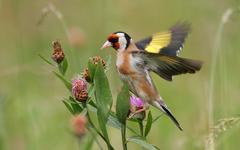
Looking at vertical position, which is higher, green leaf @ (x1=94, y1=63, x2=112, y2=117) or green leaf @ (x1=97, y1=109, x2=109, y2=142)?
green leaf @ (x1=94, y1=63, x2=112, y2=117)

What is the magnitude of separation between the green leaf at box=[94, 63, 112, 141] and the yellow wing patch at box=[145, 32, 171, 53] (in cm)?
85

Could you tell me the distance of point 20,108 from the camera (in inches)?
215

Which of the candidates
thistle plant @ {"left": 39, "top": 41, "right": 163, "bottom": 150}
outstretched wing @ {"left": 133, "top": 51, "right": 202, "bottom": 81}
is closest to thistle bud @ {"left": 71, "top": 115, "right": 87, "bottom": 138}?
thistle plant @ {"left": 39, "top": 41, "right": 163, "bottom": 150}

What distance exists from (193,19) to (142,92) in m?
3.79

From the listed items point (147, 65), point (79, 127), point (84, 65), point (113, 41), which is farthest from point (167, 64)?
point (84, 65)

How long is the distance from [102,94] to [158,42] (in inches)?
37.5

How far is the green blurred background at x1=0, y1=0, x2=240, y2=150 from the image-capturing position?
4738 millimetres

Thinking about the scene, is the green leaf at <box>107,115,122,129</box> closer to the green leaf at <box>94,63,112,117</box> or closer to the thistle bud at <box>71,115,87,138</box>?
the green leaf at <box>94,63,112,117</box>

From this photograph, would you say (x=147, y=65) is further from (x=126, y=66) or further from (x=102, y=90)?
(x=102, y=90)

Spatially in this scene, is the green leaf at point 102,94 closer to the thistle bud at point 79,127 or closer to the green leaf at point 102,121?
the green leaf at point 102,121

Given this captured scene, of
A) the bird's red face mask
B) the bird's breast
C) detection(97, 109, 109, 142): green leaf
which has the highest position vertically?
the bird's red face mask

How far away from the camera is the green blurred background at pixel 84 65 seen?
474 centimetres

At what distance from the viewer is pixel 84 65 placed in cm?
645

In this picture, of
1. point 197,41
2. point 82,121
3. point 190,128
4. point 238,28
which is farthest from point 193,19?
point 82,121
